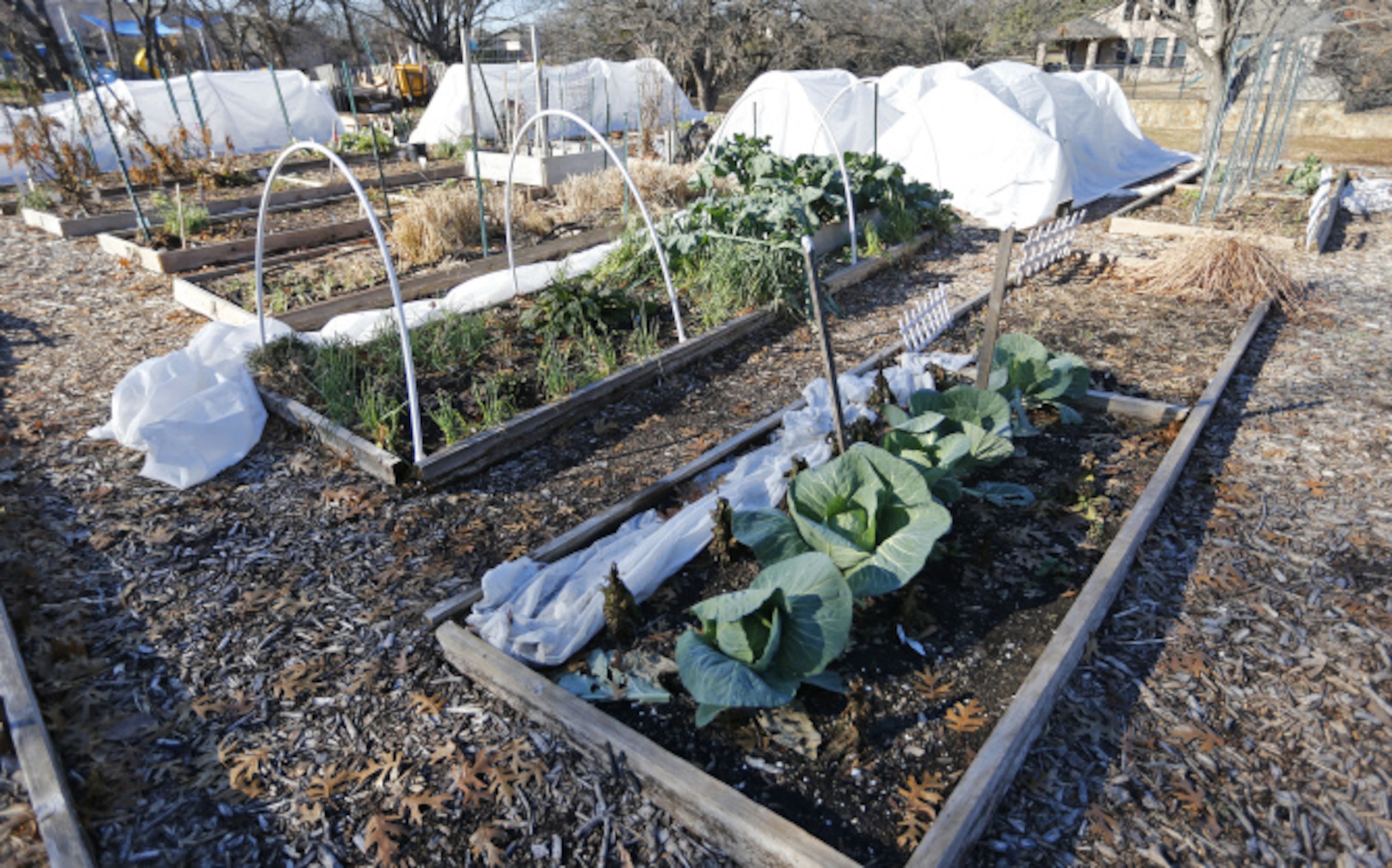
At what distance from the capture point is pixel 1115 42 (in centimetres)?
3475

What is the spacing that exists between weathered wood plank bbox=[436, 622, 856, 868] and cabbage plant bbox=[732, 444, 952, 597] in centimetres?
76

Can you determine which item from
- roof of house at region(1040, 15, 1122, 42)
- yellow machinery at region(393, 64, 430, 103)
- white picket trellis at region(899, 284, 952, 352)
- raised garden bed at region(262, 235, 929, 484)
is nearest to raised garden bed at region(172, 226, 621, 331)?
raised garden bed at region(262, 235, 929, 484)

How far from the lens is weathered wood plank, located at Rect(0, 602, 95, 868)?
1.74 m

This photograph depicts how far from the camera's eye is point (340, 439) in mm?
3537

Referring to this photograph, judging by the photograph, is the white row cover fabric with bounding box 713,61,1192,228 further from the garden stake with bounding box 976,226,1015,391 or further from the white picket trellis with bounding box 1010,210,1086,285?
the garden stake with bounding box 976,226,1015,391

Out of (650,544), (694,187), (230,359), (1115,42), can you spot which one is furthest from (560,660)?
(1115,42)

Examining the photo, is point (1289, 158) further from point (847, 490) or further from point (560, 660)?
point (560, 660)

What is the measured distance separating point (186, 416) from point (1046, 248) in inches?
253

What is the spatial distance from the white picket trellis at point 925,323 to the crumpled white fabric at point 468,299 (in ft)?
8.37

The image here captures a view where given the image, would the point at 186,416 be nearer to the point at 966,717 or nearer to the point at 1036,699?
the point at 966,717

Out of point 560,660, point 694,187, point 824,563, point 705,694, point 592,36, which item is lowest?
point 560,660

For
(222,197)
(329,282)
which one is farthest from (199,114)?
(329,282)

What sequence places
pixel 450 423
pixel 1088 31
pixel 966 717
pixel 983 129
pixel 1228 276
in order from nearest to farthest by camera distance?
pixel 966 717, pixel 450 423, pixel 1228 276, pixel 983 129, pixel 1088 31

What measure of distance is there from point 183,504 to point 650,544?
2.20 meters
